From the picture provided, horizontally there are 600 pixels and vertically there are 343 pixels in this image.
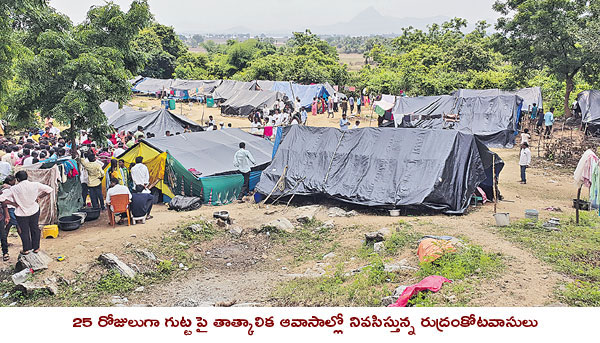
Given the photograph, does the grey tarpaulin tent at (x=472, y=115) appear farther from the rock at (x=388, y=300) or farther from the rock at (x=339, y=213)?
the rock at (x=388, y=300)

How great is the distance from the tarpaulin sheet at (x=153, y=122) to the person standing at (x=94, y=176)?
30.2ft

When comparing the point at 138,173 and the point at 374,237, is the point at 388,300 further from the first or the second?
the point at 138,173

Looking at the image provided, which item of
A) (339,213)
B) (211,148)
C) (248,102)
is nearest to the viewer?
(339,213)

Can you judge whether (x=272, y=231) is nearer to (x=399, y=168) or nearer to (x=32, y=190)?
(x=399, y=168)

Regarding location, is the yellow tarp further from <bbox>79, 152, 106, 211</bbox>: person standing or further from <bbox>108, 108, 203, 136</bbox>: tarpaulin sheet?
→ <bbox>108, 108, 203, 136</bbox>: tarpaulin sheet

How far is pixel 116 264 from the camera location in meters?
7.72

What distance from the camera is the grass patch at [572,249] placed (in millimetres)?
5906

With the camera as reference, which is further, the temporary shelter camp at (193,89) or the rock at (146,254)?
the temporary shelter camp at (193,89)

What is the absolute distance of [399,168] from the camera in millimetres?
11516

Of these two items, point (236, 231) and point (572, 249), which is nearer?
point (572, 249)

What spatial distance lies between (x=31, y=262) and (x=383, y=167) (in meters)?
7.73

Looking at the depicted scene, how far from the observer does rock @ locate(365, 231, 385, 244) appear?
8922 mm

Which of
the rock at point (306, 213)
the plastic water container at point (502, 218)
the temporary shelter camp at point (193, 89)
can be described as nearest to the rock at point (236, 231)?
the rock at point (306, 213)

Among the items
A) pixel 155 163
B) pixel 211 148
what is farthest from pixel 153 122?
pixel 155 163
